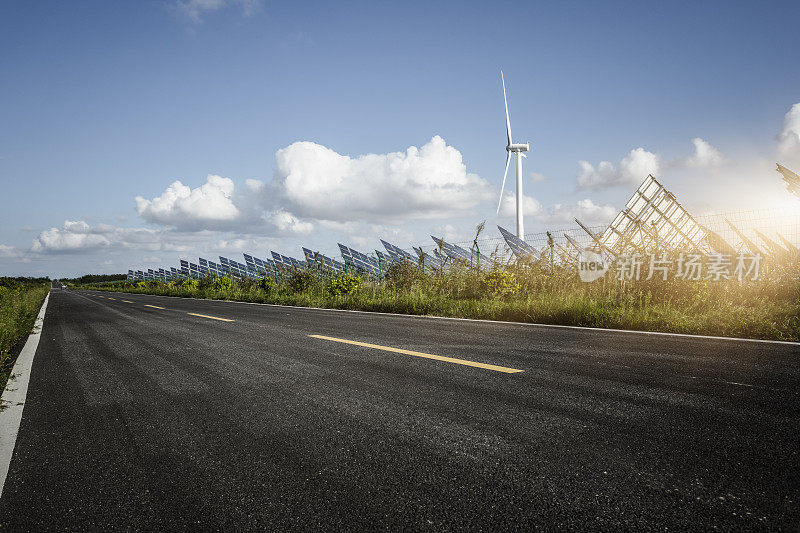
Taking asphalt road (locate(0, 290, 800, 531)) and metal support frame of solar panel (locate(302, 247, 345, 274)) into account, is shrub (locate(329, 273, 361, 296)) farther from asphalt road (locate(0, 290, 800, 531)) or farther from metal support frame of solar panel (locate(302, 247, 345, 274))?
asphalt road (locate(0, 290, 800, 531))

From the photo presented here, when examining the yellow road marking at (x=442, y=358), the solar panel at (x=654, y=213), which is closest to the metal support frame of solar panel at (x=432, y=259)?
the solar panel at (x=654, y=213)

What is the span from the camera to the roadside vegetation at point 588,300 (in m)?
6.63

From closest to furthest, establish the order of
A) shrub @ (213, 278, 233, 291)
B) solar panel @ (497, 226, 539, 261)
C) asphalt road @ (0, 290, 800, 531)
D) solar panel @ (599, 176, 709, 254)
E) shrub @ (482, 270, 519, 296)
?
asphalt road @ (0, 290, 800, 531), shrub @ (482, 270, 519, 296), solar panel @ (497, 226, 539, 261), solar panel @ (599, 176, 709, 254), shrub @ (213, 278, 233, 291)

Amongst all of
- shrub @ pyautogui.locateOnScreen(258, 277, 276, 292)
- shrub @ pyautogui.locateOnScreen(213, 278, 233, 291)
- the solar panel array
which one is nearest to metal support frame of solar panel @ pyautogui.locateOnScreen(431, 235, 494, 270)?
the solar panel array

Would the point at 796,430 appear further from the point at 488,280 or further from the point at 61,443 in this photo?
the point at 488,280

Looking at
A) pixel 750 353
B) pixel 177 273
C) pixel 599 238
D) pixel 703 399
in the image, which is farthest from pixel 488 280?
pixel 177 273

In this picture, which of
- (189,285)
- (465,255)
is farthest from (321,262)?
(189,285)

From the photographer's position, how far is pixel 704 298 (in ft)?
25.5

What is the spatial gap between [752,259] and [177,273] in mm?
79814

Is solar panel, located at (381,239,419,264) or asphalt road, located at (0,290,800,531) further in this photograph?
solar panel, located at (381,239,419,264)

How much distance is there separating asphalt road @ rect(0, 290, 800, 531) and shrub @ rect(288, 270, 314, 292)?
15.0 m

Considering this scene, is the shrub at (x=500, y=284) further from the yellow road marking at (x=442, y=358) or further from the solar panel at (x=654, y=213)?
the yellow road marking at (x=442, y=358)

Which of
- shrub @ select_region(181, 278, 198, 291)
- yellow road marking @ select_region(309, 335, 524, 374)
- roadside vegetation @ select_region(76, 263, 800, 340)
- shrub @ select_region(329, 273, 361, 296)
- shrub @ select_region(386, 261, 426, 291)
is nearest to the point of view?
yellow road marking @ select_region(309, 335, 524, 374)

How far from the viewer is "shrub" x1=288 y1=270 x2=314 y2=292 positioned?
2005cm
